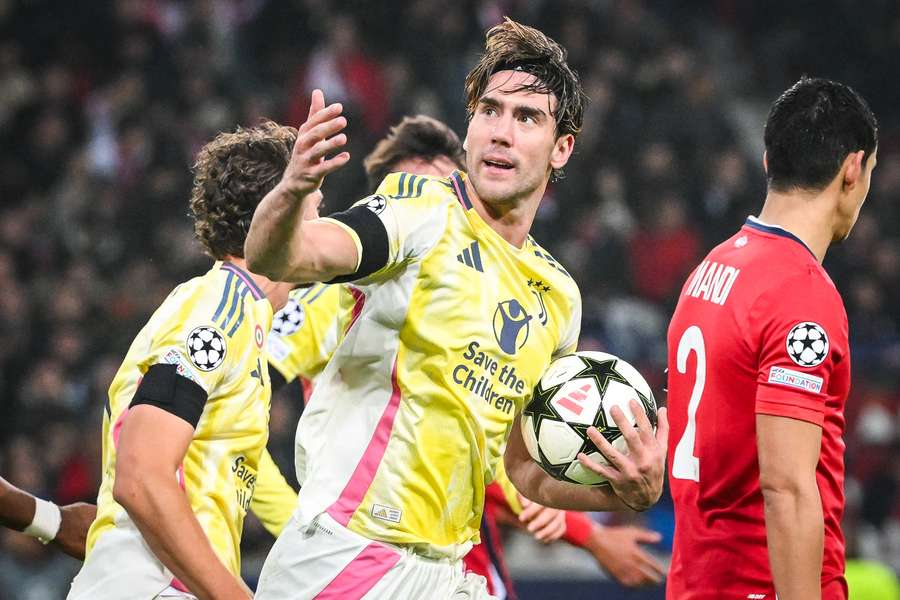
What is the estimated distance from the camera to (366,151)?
11.2 meters

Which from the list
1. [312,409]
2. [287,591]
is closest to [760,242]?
[312,409]

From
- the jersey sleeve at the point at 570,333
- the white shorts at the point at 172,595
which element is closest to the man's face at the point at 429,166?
the jersey sleeve at the point at 570,333

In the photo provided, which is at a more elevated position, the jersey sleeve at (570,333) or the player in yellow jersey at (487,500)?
Result: the jersey sleeve at (570,333)

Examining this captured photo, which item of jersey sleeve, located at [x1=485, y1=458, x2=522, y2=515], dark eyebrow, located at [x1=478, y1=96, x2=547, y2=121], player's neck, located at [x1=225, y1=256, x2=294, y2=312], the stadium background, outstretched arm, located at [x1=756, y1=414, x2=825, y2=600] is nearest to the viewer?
outstretched arm, located at [x1=756, y1=414, x2=825, y2=600]

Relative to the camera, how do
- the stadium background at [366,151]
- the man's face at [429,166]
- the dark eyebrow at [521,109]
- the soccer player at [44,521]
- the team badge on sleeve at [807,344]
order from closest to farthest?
the team badge on sleeve at [807,344]
the dark eyebrow at [521,109]
the soccer player at [44,521]
the man's face at [429,166]
the stadium background at [366,151]

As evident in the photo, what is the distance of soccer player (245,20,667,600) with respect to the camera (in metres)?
3.50

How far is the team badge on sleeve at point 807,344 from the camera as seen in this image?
3.56m

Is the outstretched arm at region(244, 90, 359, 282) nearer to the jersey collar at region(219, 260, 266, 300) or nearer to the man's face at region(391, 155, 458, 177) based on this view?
the jersey collar at region(219, 260, 266, 300)

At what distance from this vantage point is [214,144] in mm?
4418

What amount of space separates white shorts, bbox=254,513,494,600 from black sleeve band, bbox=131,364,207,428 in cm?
45

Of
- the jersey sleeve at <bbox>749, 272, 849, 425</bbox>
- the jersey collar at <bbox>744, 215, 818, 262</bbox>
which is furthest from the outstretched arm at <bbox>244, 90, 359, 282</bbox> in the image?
the jersey collar at <bbox>744, 215, 818, 262</bbox>

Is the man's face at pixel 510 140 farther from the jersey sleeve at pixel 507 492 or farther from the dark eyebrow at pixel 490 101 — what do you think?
the jersey sleeve at pixel 507 492

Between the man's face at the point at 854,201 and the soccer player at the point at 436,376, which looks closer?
the soccer player at the point at 436,376

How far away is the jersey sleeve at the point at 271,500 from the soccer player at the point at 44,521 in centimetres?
78
